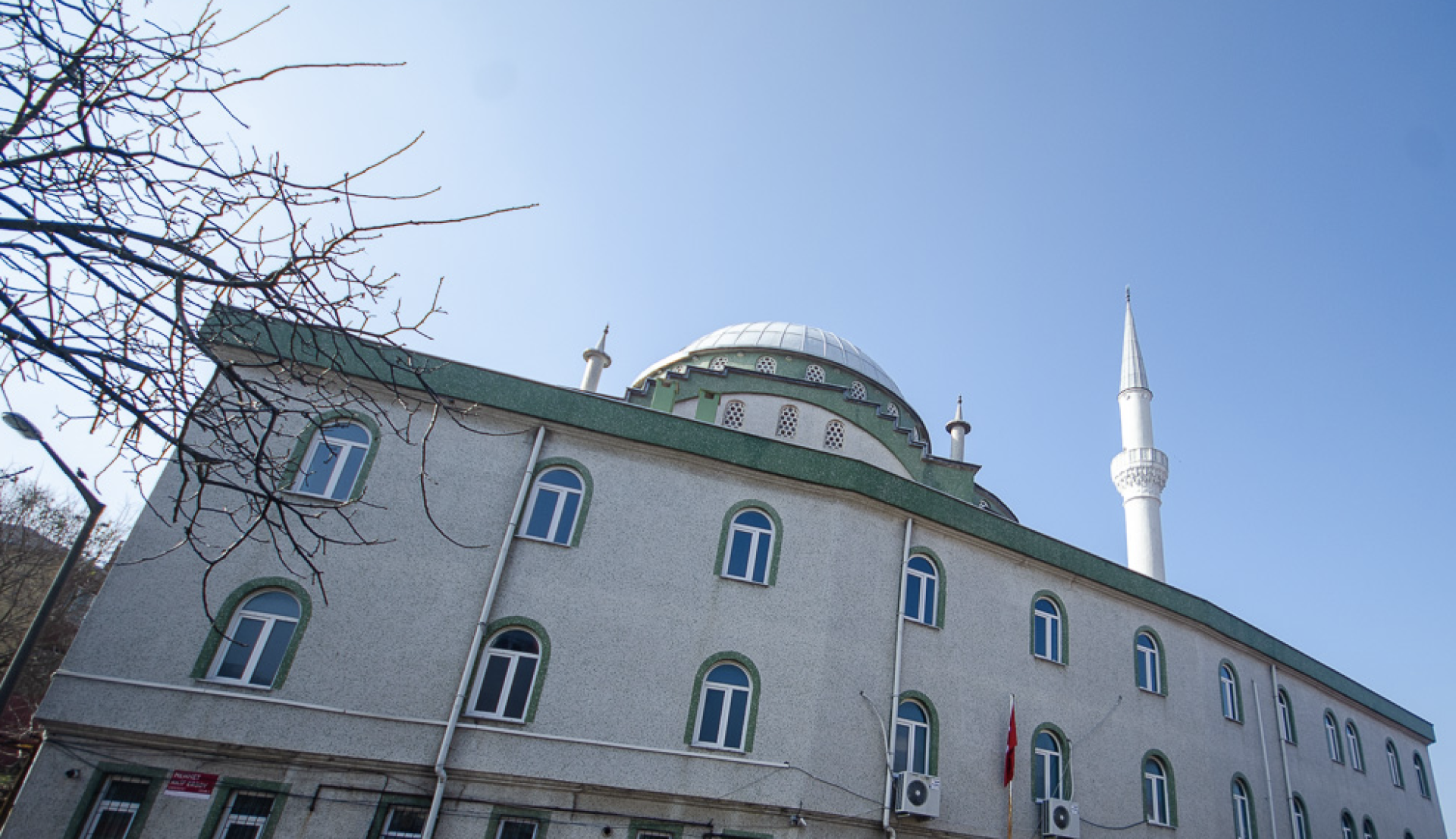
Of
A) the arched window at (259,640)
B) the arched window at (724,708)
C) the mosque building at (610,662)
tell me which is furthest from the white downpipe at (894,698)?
the arched window at (259,640)

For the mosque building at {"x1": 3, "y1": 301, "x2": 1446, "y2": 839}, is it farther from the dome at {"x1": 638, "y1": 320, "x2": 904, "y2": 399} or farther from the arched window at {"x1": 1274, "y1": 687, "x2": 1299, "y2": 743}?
the dome at {"x1": 638, "y1": 320, "x2": 904, "y2": 399}

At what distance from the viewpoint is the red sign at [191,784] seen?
32.1 ft

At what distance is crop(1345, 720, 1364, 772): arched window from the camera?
20.9 meters

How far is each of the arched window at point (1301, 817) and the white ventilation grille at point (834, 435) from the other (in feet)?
40.9

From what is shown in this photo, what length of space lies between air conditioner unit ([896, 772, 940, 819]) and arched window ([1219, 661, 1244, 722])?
8859 millimetres

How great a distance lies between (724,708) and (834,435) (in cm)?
779

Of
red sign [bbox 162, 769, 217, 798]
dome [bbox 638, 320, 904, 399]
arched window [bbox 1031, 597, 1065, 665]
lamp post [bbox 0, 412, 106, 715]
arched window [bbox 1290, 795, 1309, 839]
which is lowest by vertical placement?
red sign [bbox 162, 769, 217, 798]

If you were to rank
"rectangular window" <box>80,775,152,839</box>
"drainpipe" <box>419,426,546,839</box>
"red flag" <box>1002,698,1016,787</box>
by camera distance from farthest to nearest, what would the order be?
"red flag" <box>1002,698,1016,787</box> < "drainpipe" <box>419,426,546,839</box> < "rectangular window" <box>80,775,152,839</box>

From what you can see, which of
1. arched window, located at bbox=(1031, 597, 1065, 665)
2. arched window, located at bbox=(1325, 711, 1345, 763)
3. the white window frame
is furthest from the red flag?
arched window, located at bbox=(1325, 711, 1345, 763)

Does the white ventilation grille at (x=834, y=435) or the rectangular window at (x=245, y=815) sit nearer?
the rectangular window at (x=245, y=815)

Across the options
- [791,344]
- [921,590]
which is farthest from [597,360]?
[921,590]

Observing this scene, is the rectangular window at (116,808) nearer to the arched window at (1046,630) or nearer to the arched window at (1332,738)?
the arched window at (1046,630)

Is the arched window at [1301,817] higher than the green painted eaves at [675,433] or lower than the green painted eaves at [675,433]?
lower

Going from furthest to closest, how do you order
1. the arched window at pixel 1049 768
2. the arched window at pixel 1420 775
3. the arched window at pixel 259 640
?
the arched window at pixel 1420 775
the arched window at pixel 1049 768
the arched window at pixel 259 640
